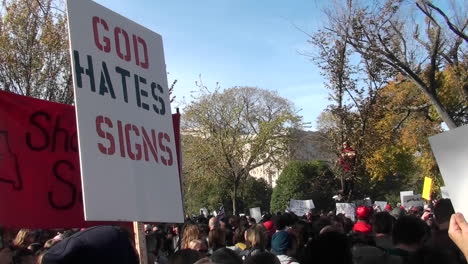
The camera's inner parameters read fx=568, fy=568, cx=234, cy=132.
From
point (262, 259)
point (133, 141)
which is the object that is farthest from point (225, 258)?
point (133, 141)

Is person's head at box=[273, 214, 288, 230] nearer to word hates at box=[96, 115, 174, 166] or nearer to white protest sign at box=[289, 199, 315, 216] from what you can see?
word hates at box=[96, 115, 174, 166]

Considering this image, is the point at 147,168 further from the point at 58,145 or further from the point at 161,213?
the point at 58,145

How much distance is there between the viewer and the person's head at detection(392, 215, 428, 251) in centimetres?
422

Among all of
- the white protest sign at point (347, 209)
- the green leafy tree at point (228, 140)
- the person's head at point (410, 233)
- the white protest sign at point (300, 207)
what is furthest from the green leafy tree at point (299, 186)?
the person's head at point (410, 233)

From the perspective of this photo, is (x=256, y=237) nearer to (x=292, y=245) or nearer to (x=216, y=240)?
(x=292, y=245)

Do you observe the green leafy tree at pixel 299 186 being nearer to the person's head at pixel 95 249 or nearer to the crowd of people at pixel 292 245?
the crowd of people at pixel 292 245

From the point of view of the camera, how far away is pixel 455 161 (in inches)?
116

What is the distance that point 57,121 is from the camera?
381 centimetres

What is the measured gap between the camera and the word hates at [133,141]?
285 centimetres

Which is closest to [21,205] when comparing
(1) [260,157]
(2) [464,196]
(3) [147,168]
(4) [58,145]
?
(4) [58,145]

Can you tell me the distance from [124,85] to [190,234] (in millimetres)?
3055

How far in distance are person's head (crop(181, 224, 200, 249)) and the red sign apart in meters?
2.22

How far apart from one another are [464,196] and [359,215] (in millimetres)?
4368

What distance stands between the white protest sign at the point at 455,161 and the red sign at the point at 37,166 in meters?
2.16
